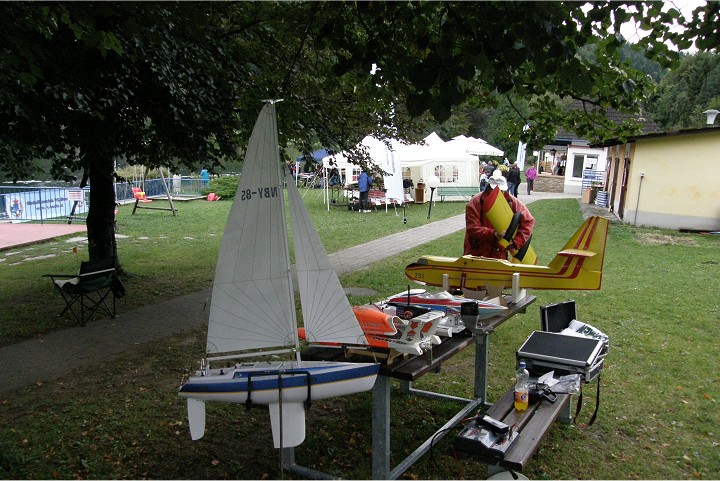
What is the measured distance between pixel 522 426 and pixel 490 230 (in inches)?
144

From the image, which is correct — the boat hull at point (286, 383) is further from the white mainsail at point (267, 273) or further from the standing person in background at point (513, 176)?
the standing person in background at point (513, 176)

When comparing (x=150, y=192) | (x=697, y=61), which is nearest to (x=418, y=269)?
(x=150, y=192)

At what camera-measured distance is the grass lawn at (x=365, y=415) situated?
429cm

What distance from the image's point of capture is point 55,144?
7332 mm

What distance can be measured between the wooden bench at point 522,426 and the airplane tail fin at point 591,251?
2.40 m

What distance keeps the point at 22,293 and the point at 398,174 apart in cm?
1573

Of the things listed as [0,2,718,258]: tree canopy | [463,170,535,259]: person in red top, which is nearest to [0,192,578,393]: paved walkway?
[0,2,718,258]: tree canopy

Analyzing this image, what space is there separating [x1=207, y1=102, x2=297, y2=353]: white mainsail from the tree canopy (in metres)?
1.10

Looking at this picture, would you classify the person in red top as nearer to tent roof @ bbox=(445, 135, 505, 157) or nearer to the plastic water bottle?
the plastic water bottle

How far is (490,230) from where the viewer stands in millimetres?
7113

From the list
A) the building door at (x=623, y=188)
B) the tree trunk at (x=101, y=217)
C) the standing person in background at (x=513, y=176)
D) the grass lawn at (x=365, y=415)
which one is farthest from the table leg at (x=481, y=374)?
the standing person in background at (x=513, y=176)

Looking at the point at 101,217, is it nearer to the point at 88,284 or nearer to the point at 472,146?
the point at 88,284

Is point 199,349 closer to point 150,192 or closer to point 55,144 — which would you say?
point 55,144

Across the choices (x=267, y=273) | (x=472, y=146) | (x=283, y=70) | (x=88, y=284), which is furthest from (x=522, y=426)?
(x=472, y=146)
